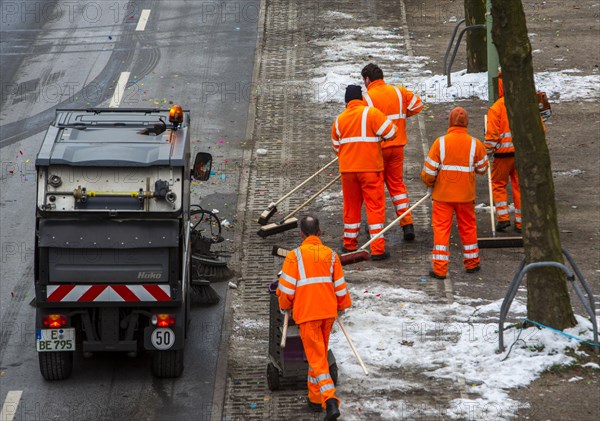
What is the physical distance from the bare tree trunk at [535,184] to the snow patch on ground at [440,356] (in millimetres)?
301

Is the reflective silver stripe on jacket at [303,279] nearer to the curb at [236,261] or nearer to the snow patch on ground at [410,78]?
the curb at [236,261]

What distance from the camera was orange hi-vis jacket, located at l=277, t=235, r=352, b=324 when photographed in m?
10.3

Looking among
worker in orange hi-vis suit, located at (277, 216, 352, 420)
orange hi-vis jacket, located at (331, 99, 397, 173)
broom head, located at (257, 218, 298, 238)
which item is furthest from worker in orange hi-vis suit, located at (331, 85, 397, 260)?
worker in orange hi-vis suit, located at (277, 216, 352, 420)

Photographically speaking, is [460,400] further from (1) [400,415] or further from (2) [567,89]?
(2) [567,89]

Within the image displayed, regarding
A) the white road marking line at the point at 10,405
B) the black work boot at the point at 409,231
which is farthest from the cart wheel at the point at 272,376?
the black work boot at the point at 409,231

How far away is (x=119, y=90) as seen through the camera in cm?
2042

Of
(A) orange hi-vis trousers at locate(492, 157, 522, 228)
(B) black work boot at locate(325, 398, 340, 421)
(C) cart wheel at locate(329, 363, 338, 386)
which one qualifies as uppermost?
(A) orange hi-vis trousers at locate(492, 157, 522, 228)

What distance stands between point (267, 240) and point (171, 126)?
124 inches

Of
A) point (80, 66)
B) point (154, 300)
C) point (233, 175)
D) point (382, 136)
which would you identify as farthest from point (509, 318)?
point (80, 66)

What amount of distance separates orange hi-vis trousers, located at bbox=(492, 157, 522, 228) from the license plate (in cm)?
598

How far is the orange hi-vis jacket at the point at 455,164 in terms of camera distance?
1316 centimetres

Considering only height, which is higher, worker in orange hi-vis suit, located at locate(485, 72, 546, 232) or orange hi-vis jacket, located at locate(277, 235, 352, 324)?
worker in orange hi-vis suit, located at locate(485, 72, 546, 232)

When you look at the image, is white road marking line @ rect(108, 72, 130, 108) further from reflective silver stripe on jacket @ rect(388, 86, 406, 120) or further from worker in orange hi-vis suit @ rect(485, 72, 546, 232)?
worker in orange hi-vis suit @ rect(485, 72, 546, 232)

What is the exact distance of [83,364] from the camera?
11914 mm
